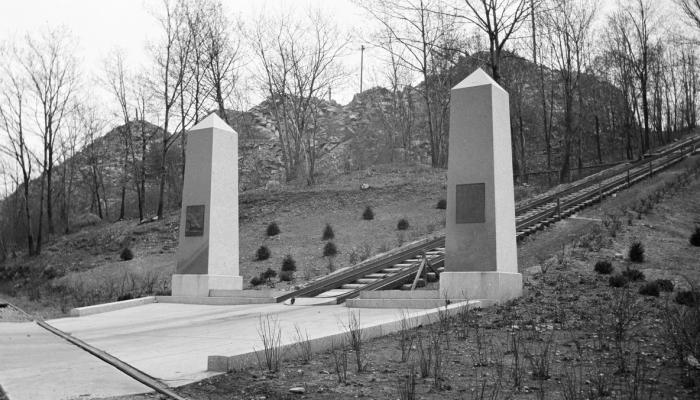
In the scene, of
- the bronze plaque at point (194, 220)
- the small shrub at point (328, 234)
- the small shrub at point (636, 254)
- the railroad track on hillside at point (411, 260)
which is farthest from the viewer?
the small shrub at point (328, 234)

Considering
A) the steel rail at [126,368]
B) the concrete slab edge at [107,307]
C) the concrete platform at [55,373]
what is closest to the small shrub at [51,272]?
the concrete slab edge at [107,307]

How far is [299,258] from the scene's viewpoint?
21.4 metres

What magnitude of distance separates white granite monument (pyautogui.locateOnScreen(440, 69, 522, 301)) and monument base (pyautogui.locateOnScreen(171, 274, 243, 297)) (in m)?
6.21

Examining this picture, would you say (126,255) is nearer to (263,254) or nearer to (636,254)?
(263,254)

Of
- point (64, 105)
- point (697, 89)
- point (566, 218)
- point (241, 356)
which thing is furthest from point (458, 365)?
point (697, 89)

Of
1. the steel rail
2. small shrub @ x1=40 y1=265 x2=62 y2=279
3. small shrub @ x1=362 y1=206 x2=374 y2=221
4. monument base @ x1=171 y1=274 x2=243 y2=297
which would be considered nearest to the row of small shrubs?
monument base @ x1=171 y1=274 x2=243 y2=297

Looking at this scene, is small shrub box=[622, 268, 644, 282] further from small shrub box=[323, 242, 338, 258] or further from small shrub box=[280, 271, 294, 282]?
small shrub box=[323, 242, 338, 258]

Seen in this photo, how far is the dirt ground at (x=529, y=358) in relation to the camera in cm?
519

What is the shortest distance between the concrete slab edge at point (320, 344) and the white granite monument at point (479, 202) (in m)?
1.24

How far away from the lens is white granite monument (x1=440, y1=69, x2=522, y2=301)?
10930mm

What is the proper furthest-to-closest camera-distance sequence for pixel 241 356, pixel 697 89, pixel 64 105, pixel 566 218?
pixel 697 89, pixel 64 105, pixel 566 218, pixel 241 356

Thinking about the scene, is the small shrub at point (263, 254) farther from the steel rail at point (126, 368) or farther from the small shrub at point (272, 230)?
the steel rail at point (126, 368)

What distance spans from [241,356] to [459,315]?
3.97 m

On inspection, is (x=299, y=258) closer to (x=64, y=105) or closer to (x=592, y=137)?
(x=64, y=105)
